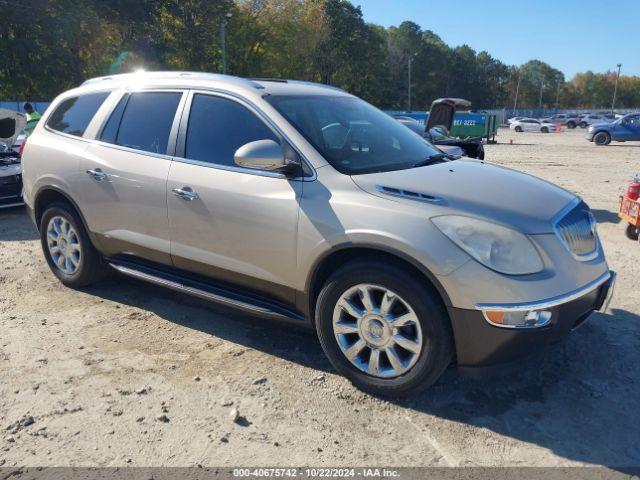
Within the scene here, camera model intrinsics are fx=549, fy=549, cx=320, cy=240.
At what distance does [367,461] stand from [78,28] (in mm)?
30983

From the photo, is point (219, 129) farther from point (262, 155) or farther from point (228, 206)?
point (262, 155)

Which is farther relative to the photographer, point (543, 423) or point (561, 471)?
point (543, 423)

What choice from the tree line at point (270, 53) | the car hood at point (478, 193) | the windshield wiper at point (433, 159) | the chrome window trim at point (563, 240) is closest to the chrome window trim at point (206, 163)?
the car hood at point (478, 193)

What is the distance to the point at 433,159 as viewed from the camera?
4.05 meters

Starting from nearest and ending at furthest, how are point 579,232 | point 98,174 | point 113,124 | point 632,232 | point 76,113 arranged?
point 579,232 < point 98,174 < point 113,124 < point 76,113 < point 632,232

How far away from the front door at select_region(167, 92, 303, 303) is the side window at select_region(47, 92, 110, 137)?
1.24 m

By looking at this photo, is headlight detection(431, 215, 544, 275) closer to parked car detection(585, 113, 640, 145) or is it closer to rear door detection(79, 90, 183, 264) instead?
rear door detection(79, 90, 183, 264)

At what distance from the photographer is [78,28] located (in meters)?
28.3

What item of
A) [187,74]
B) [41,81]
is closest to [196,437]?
[187,74]

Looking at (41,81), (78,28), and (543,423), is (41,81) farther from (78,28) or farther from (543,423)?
(543,423)

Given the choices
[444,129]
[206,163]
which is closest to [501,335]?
[206,163]

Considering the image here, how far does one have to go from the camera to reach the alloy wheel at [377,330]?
3.12 m

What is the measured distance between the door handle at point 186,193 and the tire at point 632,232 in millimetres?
5738

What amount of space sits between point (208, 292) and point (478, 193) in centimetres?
198
